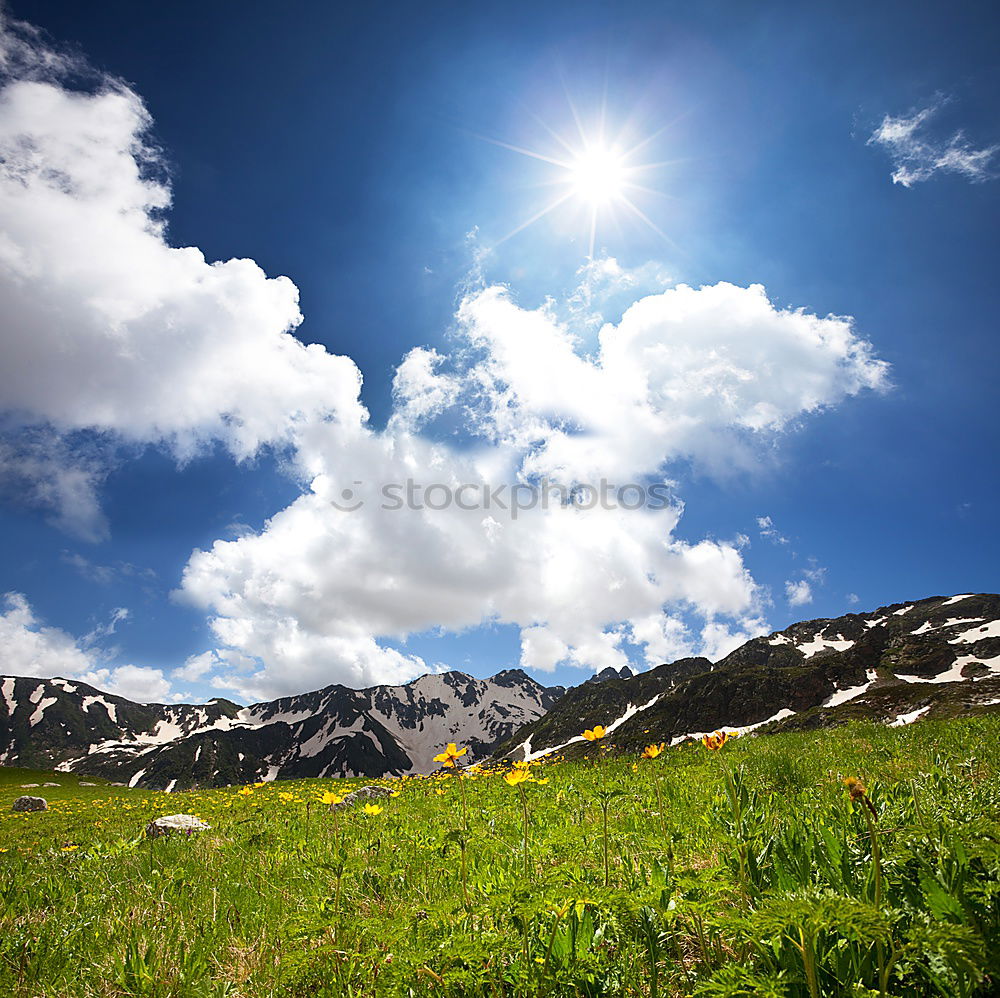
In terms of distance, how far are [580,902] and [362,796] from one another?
12583mm

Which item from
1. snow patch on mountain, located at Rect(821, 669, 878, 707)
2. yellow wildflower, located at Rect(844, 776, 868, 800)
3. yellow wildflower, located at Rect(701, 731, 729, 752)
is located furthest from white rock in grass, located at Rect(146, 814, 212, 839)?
snow patch on mountain, located at Rect(821, 669, 878, 707)

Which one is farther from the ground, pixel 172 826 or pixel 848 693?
pixel 848 693

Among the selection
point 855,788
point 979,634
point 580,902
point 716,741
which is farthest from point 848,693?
point 855,788

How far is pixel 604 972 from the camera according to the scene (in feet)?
8.06

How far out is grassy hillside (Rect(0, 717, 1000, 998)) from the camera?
1.97m

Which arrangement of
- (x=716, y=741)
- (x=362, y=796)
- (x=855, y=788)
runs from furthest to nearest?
(x=362, y=796) < (x=716, y=741) < (x=855, y=788)

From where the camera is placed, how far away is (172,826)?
9508 millimetres

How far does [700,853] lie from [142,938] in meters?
4.11

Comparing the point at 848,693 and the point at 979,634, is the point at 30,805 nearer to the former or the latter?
the point at 848,693

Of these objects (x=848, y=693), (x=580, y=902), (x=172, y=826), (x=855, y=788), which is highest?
(x=848, y=693)

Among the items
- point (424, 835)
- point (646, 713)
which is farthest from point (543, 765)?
point (646, 713)

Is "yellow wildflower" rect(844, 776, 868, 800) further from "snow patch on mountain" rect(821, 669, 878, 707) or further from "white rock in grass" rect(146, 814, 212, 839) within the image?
"snow patch on mountain" rect(821, 669, 878, 707)

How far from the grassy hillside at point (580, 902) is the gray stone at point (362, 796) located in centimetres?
441

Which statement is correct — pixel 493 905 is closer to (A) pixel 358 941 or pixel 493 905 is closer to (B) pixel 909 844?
(A) pixel 358 941
